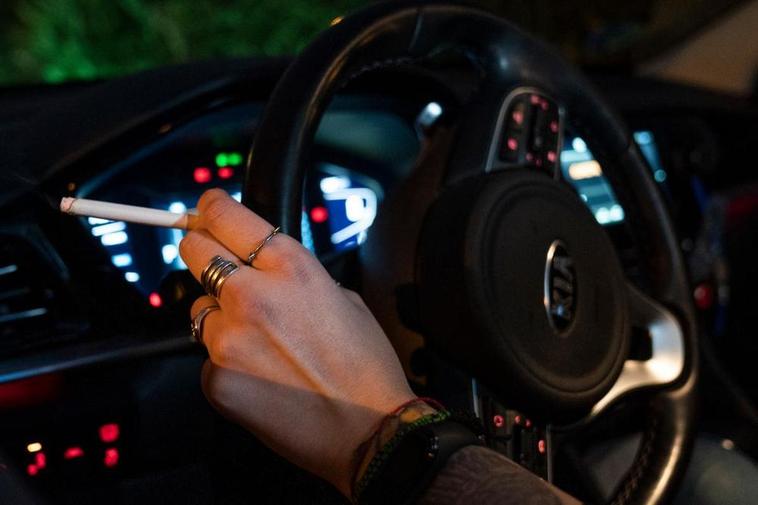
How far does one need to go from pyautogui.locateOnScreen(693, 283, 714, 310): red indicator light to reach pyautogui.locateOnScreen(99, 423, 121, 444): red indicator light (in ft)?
4.66

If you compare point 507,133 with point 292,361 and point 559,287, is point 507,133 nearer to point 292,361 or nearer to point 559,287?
point 559,287

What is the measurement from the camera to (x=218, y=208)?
0.94 m

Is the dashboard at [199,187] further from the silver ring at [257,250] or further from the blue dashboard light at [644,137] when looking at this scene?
the blue dashboard light at [644,137]

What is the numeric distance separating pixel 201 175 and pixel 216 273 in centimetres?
68

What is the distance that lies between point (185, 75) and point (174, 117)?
0.08m

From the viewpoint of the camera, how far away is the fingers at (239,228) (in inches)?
36.0

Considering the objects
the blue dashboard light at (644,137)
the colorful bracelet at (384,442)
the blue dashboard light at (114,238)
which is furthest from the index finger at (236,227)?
the blue dashboard light at (644,137)

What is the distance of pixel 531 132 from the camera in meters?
1.35

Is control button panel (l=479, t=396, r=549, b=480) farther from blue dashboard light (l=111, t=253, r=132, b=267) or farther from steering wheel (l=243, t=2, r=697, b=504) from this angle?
blue dashboard light (l=111, t=253, r=132, b=267)

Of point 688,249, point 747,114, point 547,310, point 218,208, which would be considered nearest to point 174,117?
point 218,208

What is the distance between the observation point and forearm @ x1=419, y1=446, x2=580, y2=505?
2.87 feet

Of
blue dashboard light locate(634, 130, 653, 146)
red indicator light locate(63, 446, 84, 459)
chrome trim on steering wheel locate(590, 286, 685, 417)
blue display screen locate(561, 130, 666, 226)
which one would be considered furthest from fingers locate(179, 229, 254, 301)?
blue dashboard light locate(634, 130, 653, 146)

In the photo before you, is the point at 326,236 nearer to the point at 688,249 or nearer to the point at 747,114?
the point at 688,249

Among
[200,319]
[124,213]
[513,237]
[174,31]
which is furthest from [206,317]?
[174,31]
